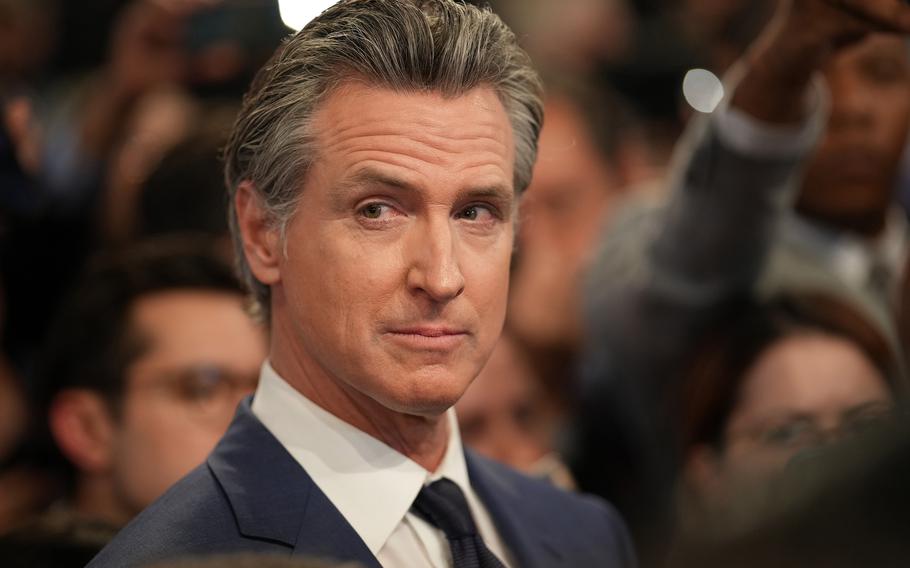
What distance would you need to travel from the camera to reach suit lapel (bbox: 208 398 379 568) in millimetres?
2311

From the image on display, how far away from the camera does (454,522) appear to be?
2455 millimetres

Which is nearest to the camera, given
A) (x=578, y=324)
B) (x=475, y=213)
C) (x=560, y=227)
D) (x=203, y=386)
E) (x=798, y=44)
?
(x=475, y=213)

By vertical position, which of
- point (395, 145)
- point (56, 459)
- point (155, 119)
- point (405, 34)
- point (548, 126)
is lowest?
point (56, 459)

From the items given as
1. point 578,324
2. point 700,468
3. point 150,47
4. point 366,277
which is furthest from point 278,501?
point 150,47

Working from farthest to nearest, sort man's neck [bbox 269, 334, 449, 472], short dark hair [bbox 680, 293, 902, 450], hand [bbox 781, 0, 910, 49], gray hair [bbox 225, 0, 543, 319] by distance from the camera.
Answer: short dark hair [bbox 680, 293, 902, 450] → hand [bbox 781, 0, 910, 49] → man's neck [bbox 269, 334, 449, 472] → gray hair [bbox 225, 0, 543, 319]

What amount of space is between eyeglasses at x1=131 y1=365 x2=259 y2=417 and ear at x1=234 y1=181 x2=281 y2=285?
113cm

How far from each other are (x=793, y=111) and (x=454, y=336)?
1.44 metres

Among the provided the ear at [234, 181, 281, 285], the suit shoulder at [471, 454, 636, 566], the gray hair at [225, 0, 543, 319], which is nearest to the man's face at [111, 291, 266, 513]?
the suit shoulder at [471, 454, 636, 566]

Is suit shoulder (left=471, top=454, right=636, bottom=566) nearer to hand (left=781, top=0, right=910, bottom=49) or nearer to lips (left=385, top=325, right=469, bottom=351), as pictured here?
lips (left=385, top=325, right=469, bottom=351)

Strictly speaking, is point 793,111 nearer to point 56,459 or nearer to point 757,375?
point 757,375

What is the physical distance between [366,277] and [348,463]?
14.0 inches

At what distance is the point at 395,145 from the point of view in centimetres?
233

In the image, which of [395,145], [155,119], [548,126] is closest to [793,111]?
[395,145]

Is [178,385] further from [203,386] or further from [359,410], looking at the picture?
[359,410]
